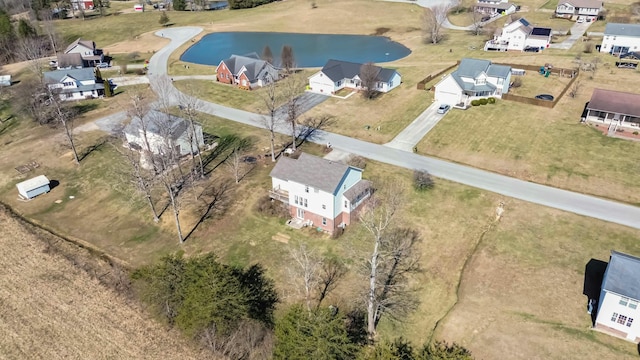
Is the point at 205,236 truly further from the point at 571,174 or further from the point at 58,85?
the point at 58,85

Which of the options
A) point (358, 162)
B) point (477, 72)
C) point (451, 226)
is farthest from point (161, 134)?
point (477, 72)

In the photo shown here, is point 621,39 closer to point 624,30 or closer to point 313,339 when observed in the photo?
point 624,30

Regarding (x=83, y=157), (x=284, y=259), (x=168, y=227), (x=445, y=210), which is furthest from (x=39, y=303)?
(x=445, y=210)

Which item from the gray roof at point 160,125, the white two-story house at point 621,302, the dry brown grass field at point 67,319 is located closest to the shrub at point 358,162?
the gray roof at point 160,125

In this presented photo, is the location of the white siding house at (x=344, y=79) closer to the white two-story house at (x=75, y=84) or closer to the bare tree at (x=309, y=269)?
the white two-story house at (x=75, y=84)

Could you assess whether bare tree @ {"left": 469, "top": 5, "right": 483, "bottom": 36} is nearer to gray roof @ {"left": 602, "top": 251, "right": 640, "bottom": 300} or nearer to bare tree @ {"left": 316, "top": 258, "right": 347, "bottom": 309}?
gray roof @ {"left": 602, "top": 251, "right": 640, "bottom": 300}
